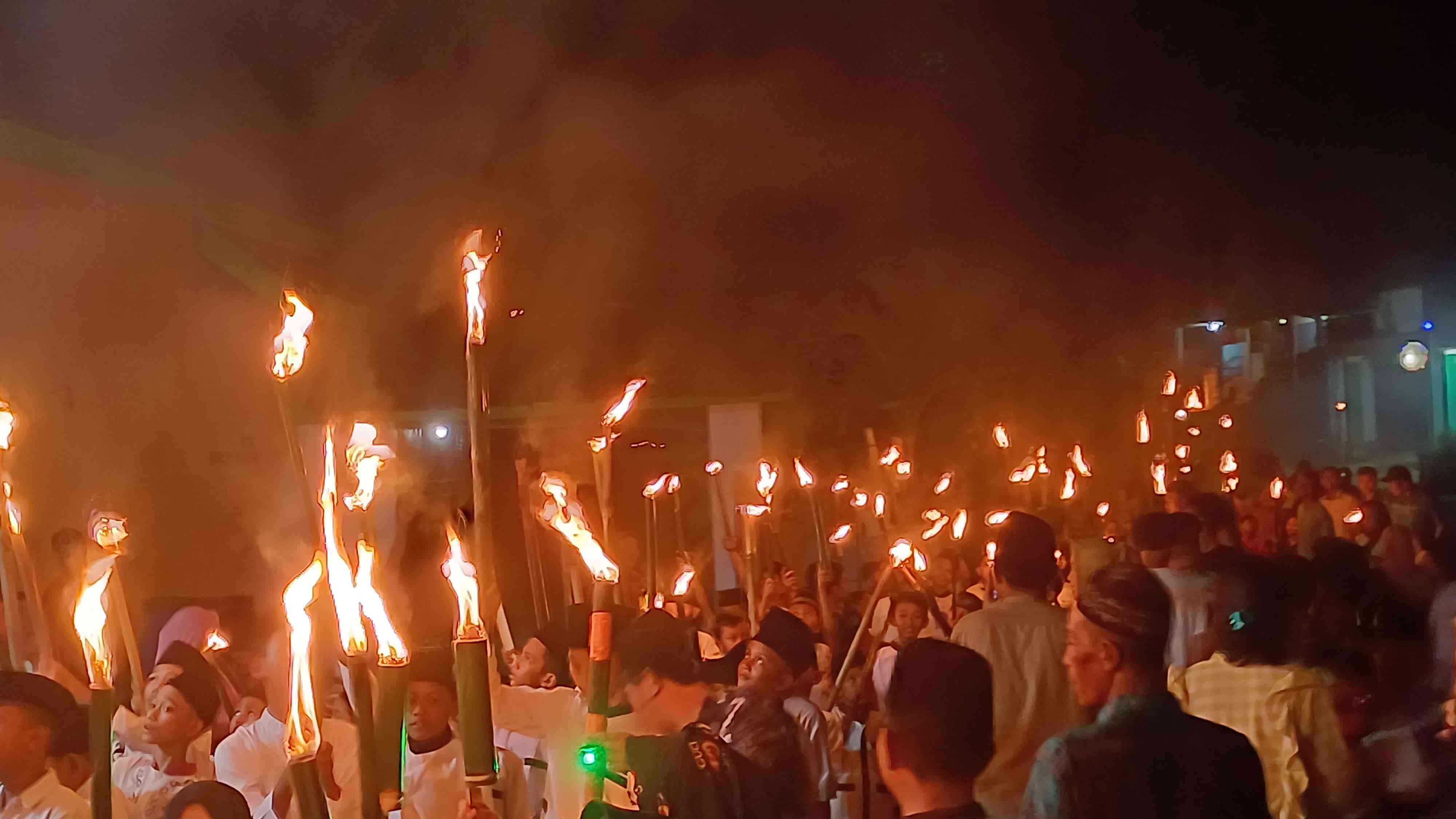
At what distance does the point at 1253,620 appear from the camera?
8.71 feet

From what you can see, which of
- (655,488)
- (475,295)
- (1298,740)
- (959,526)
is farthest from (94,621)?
(959,526)

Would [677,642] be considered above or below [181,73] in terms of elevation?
below

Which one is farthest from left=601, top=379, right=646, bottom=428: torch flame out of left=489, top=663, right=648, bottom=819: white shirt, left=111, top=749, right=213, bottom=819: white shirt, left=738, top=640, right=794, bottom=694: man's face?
left=111, top=749, right=213, bottom=819: white shirt

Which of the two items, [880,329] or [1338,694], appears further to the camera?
[880,329]

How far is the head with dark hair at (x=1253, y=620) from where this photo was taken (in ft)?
8.57

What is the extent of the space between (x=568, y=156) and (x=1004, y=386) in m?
5.42

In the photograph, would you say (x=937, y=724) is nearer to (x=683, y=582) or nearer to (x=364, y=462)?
(x=364, y=462)

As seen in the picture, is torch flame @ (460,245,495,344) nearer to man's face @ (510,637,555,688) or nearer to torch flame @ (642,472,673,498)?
torch flame @ (642,472,673,498)

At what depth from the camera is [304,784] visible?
1062 millimetres

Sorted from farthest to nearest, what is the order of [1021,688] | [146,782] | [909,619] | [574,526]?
[909,619] → [1021,688] → [146,782] → [574,526]

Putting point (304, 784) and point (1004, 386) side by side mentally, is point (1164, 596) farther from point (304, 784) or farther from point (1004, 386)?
point (1004, 386)

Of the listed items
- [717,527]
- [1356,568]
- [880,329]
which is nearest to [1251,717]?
[1356,568]

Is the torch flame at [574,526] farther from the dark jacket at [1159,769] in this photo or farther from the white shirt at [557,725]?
the dark jacket at [1159,769]

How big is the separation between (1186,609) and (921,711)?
4.11 ft
